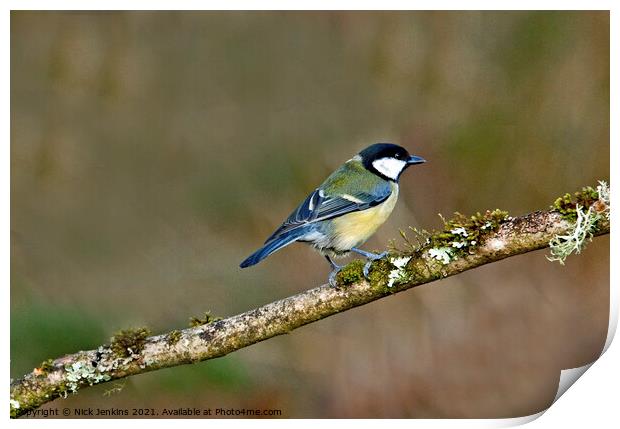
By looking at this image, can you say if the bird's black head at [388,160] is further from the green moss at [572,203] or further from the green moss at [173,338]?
the green moss at [173,338]

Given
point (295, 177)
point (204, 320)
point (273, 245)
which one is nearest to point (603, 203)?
point (273, 245)

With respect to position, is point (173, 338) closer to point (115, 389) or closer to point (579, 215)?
point (115, 389)

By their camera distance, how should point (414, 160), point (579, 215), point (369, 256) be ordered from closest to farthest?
point (579, 215) < point (369, 256) < point (414, 160)

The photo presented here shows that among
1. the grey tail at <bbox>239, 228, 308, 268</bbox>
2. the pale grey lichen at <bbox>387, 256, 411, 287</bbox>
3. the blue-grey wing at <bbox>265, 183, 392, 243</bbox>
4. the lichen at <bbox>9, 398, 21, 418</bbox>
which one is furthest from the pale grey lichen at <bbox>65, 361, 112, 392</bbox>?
the pale grey lichen at <bbox>387, 256, 411, 287</bbox>

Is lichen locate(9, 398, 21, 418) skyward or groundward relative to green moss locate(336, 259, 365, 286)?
skyward

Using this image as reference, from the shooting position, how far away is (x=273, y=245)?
1.99 meters

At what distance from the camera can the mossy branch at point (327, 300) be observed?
170 cm

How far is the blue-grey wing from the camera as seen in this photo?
2.07 metres

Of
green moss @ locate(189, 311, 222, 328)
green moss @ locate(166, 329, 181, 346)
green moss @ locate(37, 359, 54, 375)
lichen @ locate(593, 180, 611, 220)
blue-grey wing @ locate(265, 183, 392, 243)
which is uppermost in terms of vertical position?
blue-grey wing @ locate(265, 183, 392, 243)

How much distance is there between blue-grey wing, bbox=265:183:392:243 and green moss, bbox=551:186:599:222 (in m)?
0.60

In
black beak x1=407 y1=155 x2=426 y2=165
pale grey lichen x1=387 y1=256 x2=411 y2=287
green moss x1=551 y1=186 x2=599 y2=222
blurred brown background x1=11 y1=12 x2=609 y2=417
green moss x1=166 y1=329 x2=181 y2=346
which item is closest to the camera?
green moss x1=551 y1=186 x2=599 y2=222

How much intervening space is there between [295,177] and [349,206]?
12.0 inches

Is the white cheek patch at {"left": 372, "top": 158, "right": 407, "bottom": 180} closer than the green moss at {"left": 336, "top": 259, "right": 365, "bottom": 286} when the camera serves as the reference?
No

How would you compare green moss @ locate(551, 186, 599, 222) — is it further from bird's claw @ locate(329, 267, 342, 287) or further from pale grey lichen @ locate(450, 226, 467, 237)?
bird's claw @ locate(329, 267, 342, 287)
